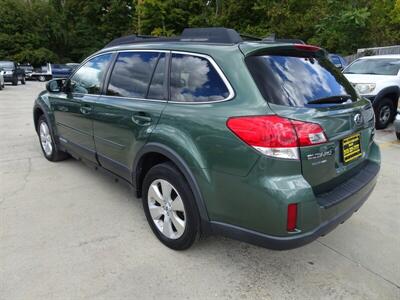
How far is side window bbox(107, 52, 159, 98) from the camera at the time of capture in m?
3.05

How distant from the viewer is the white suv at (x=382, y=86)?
25.6 ft

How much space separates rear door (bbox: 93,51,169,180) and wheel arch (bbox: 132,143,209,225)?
0.30 ft

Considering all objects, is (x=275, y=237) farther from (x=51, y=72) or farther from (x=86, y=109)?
(x=51, y=72)

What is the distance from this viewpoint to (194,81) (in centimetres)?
261

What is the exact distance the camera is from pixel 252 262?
2764 mm

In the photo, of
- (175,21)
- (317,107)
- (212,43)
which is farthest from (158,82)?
(175,21)

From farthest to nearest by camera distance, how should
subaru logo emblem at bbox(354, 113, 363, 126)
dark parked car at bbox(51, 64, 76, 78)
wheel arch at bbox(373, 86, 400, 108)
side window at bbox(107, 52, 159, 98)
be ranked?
1. dark parked car at bbox(51, 64, 76, 78)
2. wheel arch at bbox(373, 86, 400, 108)
3. side window at bbox(107, 52, 159, 98)
4. subaru logo emblem at bbox(354, 113, 363, 126)

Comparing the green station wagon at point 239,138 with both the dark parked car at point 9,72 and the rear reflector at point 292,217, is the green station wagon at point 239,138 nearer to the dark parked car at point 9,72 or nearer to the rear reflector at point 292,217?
the rear reflector at point 292,217

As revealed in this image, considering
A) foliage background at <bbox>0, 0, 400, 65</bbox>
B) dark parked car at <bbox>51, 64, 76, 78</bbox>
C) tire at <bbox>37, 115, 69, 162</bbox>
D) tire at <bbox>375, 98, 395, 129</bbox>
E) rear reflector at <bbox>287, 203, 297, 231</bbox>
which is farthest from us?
dark parked car at <bbox>51, 64, 76, 78</bbox>

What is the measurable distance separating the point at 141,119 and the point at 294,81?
1309 mm

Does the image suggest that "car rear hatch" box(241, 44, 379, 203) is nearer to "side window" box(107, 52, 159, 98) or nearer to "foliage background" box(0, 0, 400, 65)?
"side window" box(107, 52, 159, 98)

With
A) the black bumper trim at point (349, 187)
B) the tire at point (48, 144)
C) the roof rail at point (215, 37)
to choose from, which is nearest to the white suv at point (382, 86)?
the black bumper trim at point (349, 187)

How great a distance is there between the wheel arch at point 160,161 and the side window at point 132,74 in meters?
0.53

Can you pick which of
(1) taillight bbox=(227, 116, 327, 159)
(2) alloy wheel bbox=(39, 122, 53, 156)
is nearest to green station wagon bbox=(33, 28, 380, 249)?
(1) taillight bbox=(227, 116, 327, 159)
